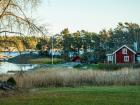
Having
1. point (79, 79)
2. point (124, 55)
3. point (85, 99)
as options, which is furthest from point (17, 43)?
point (124, 55)

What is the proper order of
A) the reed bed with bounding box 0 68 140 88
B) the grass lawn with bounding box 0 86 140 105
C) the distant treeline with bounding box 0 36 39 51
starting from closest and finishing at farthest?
the grass lawn with bounding box 0 86 140 105 → the distant treeline with bounding box 0 36 39 51 → the reed bed with bounding box 0 68 140 88

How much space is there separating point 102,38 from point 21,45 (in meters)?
103

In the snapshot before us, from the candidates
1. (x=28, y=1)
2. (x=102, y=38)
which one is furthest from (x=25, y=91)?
(x=102, y=38)

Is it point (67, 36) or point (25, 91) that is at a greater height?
point (67, 36)

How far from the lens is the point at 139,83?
110ft

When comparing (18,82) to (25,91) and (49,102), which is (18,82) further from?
(49,102)

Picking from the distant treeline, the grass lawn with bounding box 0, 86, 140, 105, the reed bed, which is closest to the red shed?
the reed bed

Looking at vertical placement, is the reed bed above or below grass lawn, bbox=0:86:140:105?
above

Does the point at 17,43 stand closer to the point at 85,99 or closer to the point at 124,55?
the point at 85,99

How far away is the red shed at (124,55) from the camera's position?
304 ft

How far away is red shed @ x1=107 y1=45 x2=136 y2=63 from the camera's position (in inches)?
3649

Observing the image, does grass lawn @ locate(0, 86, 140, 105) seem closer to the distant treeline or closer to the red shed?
the distant treeline

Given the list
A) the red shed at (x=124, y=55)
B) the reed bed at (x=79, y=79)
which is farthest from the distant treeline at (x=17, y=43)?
the red shed at (x=124, y=55)

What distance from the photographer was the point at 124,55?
304ft
